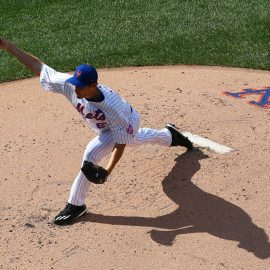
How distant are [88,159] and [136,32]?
5343mm

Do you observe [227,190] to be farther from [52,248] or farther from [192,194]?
[52,248]

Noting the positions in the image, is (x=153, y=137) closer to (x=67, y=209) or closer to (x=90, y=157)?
(x=90, y=157)

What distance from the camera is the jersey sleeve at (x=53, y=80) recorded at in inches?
216

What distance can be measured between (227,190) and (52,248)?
171 cm

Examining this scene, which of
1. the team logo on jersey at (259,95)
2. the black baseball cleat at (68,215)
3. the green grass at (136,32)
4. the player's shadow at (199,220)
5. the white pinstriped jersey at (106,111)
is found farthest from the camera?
the green grass at (136,32)

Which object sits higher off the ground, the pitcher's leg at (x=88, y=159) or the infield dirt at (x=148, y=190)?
the pitcher's leg at (x=88, y=159)

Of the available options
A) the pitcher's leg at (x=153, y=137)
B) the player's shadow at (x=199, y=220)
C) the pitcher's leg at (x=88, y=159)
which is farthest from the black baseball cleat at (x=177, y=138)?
the pitcher's leg at (x=88, y=159)

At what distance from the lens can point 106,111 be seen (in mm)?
5246

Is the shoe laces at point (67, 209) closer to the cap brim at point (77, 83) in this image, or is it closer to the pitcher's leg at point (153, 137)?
the pitcher's leg at point (153, 137)

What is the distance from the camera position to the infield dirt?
499cm

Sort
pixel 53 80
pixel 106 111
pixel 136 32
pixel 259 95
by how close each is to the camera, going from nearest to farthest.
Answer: pixel 106 111
pixel 53 80
pixel 259 95
pixel 136 32

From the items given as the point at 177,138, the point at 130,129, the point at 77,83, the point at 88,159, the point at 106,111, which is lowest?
the point at 177,138

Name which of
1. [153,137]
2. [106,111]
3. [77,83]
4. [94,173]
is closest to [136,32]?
[153,137]

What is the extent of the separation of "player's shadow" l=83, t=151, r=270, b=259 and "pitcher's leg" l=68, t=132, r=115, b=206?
221 mm
